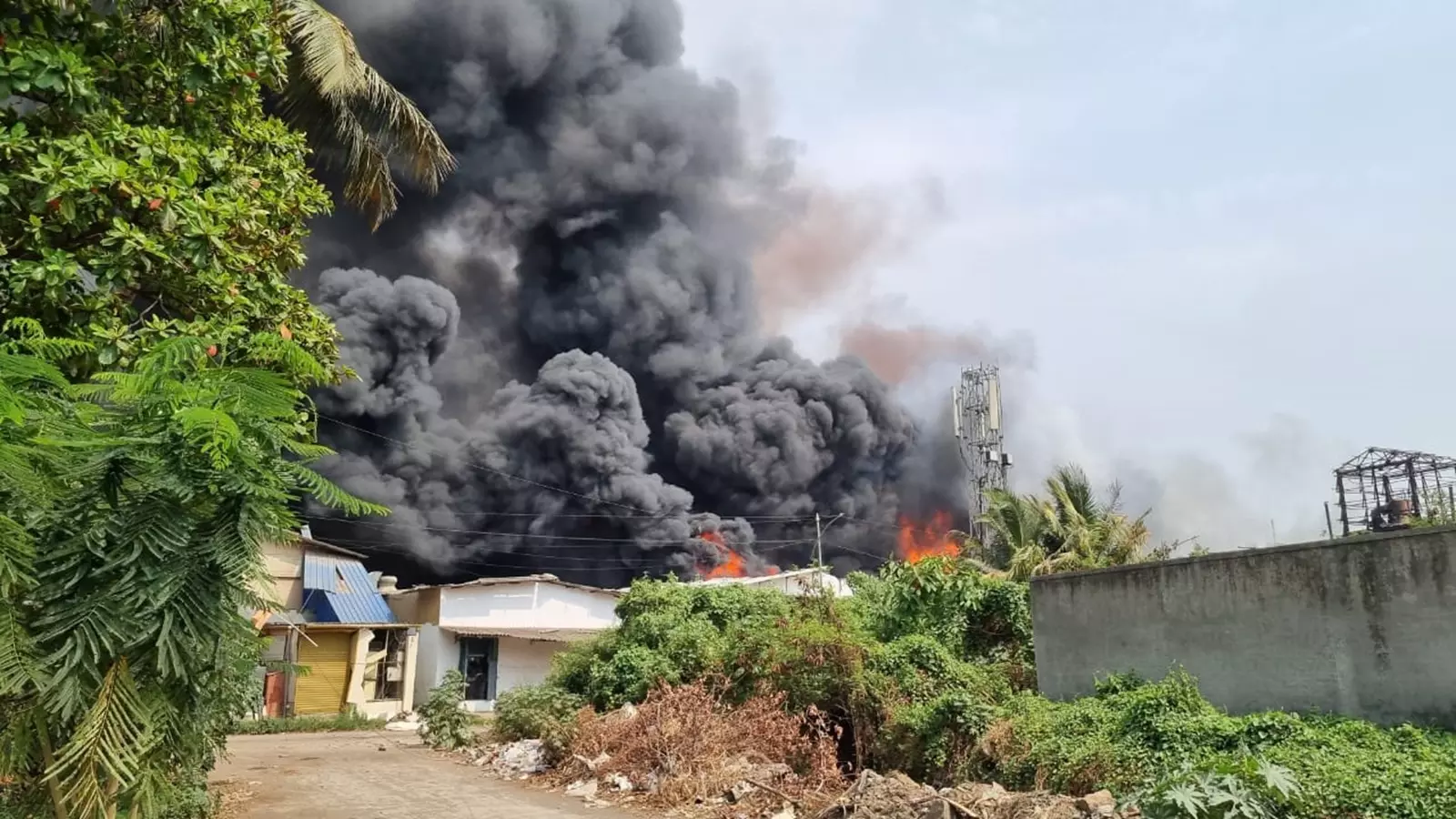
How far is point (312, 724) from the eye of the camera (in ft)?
79.4

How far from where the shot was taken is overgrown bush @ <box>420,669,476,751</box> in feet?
58.2

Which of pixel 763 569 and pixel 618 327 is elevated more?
pixel 618 327

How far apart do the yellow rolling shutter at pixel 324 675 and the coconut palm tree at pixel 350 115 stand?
18.4 meters

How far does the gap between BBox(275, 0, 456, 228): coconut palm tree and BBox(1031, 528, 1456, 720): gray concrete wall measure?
1052 centimetres

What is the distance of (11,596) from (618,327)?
4984 centimetres

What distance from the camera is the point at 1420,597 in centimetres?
843

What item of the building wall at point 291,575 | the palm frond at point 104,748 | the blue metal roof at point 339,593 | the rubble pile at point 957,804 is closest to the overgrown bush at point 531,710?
the rubble pile at point 957,804

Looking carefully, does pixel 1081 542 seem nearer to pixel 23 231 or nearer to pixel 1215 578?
pixel 1215 578

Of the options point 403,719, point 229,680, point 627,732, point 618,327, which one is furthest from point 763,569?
point 229,680

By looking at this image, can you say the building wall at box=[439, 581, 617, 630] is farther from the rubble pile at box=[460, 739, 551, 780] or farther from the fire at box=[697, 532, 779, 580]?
the fire at box=[697, 532, 779, 580]

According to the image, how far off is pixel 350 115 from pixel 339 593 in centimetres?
2126

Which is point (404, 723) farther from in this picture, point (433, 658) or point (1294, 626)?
point (1294, 626)

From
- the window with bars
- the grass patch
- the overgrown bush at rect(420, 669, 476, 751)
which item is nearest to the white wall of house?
the window with bars

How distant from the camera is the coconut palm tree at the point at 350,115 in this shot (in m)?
10.3
